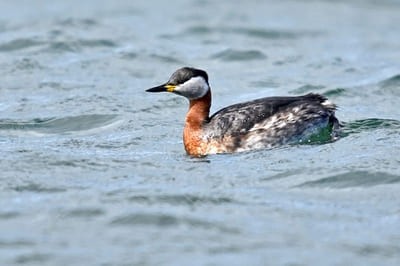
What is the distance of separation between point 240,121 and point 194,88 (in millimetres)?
769

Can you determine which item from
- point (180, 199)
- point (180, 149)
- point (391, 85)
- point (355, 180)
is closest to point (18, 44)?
point (391, 85)

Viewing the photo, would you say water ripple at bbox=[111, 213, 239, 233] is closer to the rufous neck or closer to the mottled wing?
the mottled wing

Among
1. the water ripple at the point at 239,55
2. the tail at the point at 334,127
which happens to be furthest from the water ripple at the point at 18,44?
the tail at the point at 334,127

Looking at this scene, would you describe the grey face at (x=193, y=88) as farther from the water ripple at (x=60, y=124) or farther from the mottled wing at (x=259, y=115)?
the water ripple at (x=60, y=124)

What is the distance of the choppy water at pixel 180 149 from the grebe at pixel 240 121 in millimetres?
274

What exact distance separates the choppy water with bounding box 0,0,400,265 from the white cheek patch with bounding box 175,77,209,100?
81 centimetres

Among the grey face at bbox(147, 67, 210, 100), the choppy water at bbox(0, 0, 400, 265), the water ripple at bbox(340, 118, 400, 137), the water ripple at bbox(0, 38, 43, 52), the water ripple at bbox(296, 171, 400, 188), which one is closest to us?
the choppy water at bbox(0, 0, 400, 265)

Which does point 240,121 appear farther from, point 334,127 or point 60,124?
point 60,124

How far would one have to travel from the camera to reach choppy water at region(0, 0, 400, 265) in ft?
32.9

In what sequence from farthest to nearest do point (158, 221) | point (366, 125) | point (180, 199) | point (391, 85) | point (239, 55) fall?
point (239, 55)
point (391, 85)
point (366, 125)
point (180, 199)
point (158, 221)

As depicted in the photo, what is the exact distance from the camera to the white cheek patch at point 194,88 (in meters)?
13.6

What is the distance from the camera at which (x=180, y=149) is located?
45.7 ft

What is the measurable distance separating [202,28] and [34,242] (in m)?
14.1

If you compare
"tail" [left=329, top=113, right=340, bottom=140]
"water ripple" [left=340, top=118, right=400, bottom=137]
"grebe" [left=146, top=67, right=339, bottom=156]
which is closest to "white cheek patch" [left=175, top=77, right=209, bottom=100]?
"grebe" [left=146, top=67, right=339, bottom=156]
